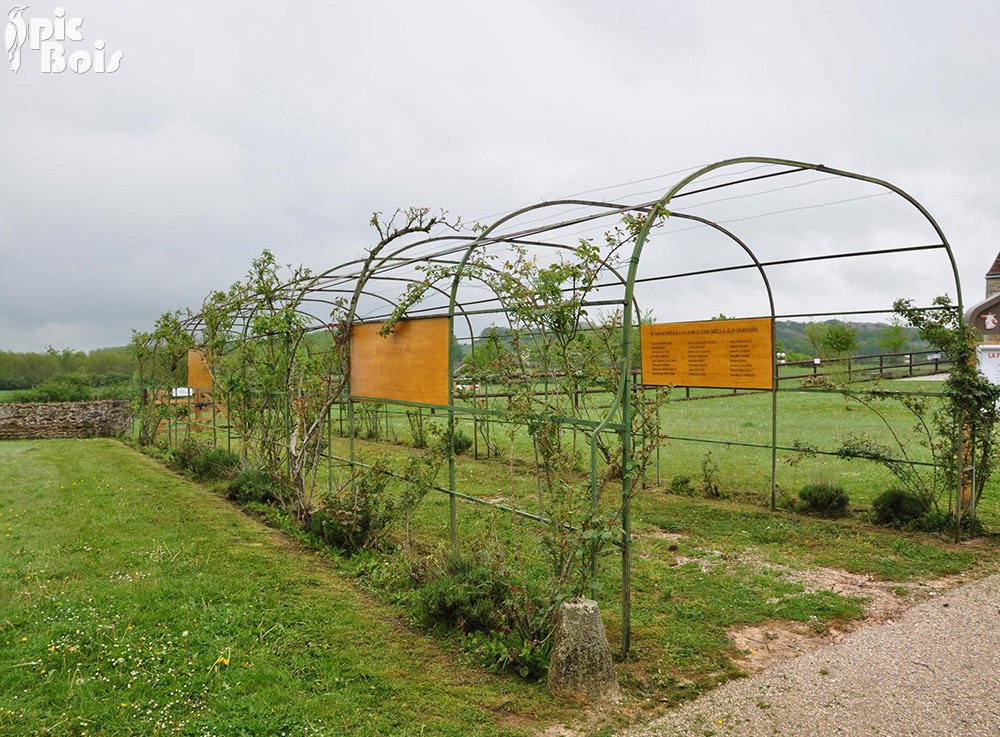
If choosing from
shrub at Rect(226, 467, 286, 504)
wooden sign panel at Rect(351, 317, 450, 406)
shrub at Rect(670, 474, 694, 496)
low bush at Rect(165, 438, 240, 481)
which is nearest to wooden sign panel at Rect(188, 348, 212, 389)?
low bush at Rect(165, 438, 240, 481)

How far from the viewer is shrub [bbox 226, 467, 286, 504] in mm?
9258

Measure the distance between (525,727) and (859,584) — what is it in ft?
12.0

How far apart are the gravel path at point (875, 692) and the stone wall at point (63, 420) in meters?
19.3

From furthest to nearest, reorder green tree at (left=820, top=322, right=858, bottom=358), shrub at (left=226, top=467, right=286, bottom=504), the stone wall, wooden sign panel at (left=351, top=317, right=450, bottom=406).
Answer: green tree at (left=820, top=322, right=858, bottom=358) < the stone wall < shrub at (left=226, top=467, right=286, bottom=504) < wooden sign panel at (left=351, top=317, right=450, bottom=406)

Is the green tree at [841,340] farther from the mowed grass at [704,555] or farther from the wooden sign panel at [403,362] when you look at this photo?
the wooden sign panel at [403,362]

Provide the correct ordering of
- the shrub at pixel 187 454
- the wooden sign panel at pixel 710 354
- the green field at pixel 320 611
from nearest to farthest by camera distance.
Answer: the green field at pixel 320 611 < the wooden sign panel at pixel 710 354 < the shrub at pixel 187 454

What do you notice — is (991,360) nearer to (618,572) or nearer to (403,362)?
(618,572)

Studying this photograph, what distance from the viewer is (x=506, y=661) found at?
14.4 feet

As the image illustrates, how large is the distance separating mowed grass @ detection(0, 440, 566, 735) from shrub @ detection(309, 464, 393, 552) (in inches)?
13.6

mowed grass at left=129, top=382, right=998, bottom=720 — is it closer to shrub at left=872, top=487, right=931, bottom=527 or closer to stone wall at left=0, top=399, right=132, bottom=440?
shrub at left=872, top=487, right=931, bottom=527

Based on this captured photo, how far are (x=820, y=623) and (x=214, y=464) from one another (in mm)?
9308

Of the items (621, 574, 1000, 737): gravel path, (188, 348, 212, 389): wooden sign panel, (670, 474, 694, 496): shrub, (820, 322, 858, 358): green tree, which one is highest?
(820, 322, 858, 358): green tree

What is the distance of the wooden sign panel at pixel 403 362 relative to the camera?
6195 mm

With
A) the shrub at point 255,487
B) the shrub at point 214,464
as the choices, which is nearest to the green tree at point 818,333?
the shrub at point 214,464
